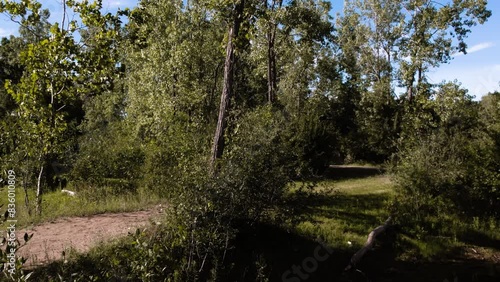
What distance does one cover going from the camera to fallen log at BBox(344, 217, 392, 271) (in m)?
8.86

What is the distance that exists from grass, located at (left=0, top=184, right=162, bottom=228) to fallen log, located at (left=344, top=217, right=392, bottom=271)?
5471 millimetres

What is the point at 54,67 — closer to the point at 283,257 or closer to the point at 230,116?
the point at 230,116

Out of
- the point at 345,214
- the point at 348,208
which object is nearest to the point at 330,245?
the point at 345,214

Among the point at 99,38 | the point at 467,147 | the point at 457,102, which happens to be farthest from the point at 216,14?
the point at 457,102

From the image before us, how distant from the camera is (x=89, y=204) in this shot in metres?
10.8

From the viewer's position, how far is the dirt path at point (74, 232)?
6.83 m

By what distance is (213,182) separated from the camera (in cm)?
671

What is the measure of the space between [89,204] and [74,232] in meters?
2.73

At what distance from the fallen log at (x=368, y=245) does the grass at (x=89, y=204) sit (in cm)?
547

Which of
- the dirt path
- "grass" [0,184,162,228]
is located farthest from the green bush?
the dirt path

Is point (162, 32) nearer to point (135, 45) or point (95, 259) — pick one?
point (135, 45)

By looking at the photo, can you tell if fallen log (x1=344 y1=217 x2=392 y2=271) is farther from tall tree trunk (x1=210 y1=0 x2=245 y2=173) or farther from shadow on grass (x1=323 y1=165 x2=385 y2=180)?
shadow on grass (x1=323 y1=165 x2=385 y2=180)

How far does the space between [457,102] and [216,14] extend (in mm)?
15871

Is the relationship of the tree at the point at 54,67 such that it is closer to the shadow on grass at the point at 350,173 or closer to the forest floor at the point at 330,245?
the forest floor at the point at 330,245
